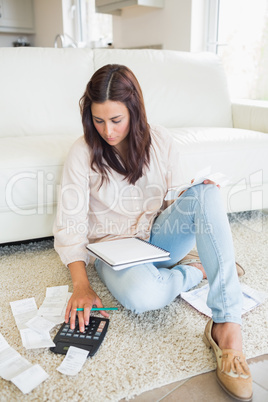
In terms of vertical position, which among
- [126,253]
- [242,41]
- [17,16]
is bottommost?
[126,253]

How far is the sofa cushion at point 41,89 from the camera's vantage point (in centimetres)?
204

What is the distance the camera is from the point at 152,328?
122 cm

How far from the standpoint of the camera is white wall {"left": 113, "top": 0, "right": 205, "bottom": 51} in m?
3.20

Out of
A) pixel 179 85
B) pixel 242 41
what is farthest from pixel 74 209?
pixel 242 41

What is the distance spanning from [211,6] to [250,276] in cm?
254

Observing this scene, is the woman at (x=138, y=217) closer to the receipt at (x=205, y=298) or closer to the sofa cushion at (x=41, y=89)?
→ the receipt at (x=205, y=298)

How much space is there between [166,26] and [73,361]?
123 inches

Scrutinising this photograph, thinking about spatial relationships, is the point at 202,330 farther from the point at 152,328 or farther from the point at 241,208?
the point at 241,208

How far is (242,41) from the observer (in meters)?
3.06

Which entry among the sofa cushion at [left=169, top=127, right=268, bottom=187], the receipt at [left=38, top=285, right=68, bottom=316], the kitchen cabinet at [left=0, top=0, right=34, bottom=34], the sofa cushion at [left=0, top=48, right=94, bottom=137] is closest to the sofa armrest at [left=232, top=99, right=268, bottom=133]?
the sofa cushion at [left=169, top=127, right=268, bottom=187]

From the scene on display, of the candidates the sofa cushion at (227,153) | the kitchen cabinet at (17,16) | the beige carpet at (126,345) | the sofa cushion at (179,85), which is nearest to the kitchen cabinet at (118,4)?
the sofa cushion at (179,85)

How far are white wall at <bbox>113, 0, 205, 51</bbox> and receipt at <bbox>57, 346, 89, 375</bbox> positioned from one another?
2.83 metres

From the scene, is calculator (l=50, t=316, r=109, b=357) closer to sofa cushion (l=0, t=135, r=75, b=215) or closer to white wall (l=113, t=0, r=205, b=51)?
sofa cushion (l=0, t=135, r=75, b=215)

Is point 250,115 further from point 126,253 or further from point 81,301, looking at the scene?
point 81,301
